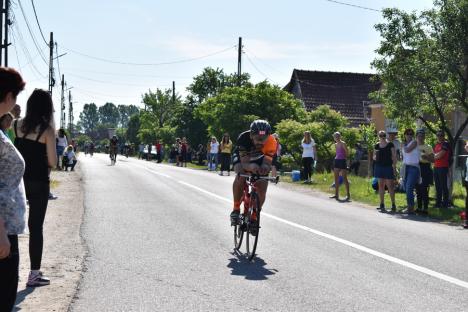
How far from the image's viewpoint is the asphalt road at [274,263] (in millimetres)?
5816

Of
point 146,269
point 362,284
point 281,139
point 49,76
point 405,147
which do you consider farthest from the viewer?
point 49,76

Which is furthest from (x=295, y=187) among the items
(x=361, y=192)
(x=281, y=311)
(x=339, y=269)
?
(x=281, y=311)

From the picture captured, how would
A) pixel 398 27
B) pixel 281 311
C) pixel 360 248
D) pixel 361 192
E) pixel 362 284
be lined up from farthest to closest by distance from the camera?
pixel 361 192 → pixel 398 27 → pixel 360 248 → pixel 362 284 → pixel 281 311

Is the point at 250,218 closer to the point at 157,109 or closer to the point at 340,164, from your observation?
the point at 340,164

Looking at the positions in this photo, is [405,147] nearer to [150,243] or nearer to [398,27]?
[398,27]

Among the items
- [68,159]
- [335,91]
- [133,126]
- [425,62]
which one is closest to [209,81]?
[335,91]

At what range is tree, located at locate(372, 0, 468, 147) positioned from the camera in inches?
621

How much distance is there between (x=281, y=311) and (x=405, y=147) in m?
9.81

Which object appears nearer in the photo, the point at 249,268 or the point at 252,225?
the point at 249,268

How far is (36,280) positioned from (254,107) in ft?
127

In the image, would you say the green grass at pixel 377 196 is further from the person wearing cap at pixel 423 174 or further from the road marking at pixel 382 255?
the road marking at pixel 382 255

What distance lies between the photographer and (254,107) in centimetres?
4459

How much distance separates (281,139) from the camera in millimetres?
30719

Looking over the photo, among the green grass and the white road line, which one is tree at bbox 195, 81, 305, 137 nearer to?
the green grass
